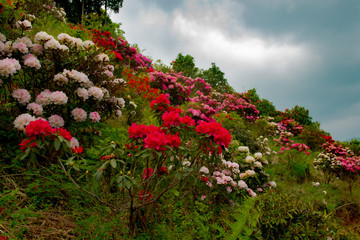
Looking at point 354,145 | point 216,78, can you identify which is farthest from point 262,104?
point 354,145

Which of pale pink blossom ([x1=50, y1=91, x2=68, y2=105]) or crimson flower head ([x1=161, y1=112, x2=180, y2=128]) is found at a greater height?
crimson flower head ([x1=161, y1=112, x2=180, y2=128])

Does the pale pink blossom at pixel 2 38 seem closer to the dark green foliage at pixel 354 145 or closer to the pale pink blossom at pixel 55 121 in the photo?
the pale pink blossom at pixel 55 121

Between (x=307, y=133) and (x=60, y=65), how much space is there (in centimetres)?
1025

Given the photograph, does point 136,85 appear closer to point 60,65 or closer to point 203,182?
point 60,65

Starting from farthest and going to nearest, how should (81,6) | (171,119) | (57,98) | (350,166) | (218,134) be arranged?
1. (81,6)
2. (350,166)
3. (57,98)
4. (171,119)
5. (218,134)

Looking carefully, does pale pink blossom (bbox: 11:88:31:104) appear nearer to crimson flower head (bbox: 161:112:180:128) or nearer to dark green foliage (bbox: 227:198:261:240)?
crimson flower head (bbox: 161:112:180:128)

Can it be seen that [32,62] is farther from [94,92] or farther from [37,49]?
[94,92]

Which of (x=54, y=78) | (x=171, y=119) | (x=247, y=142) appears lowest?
(x=54, y=78)

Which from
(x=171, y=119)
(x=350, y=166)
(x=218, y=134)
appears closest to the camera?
(x=218, y=134)

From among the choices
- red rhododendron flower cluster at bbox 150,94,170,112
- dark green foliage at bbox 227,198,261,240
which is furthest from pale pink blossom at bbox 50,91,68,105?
dark green foliage at bbox 227,198,261,240

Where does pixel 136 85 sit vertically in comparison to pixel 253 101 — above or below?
below

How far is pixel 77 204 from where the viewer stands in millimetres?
2395

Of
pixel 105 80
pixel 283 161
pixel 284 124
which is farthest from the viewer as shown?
pixel 284 124

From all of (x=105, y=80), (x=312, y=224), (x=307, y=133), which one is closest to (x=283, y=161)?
(x=307, y=133)
